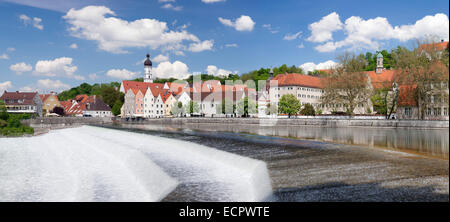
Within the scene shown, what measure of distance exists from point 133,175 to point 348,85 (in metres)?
38.6

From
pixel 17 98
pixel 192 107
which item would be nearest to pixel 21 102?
pixel 17 98

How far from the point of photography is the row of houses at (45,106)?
236ft

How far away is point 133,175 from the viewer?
1345 centimetres

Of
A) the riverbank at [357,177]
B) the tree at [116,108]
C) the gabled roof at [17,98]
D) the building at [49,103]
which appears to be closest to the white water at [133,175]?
the riverbank at [357,177]

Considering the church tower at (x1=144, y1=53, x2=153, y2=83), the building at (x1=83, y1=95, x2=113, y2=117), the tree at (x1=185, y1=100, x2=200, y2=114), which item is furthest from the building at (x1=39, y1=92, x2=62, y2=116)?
the tree at (x1=185, y1=100, x2=200, y2=114)

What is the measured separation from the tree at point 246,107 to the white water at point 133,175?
150 ft

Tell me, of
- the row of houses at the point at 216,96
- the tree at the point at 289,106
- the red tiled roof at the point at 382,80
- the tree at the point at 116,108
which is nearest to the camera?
the red tiled roof at the point at 382,80

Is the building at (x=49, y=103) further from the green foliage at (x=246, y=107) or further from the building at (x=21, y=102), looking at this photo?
the green foliage at (x=246, y=107)

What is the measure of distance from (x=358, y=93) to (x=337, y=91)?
2.97m

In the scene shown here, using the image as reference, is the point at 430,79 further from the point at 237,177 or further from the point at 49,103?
the point at 49,103

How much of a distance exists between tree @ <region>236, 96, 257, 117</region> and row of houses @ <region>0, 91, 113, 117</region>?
42850 millimetres

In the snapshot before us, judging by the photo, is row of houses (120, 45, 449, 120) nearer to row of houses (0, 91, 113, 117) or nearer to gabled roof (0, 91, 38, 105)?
row of houses (0, 91, 113, 117)

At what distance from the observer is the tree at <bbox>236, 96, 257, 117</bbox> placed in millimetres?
64875

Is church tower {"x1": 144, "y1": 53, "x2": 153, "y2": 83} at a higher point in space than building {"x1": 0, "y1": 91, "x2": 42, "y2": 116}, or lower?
higher
